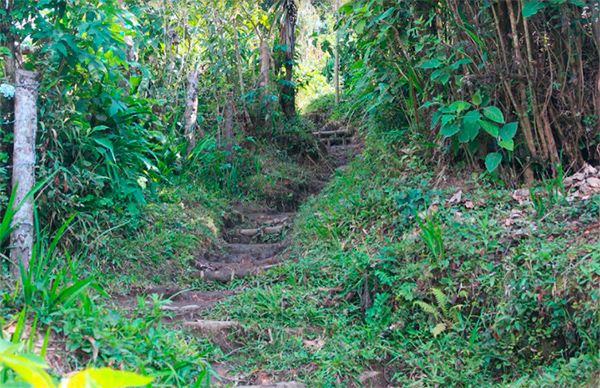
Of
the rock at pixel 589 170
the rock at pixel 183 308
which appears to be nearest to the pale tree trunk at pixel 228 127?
the rock at pixel 183 308

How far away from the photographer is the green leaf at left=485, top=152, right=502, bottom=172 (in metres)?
4.64

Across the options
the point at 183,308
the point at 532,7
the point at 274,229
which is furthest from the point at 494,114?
the point at 274,229

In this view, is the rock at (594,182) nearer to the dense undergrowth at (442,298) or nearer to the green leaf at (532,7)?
the dense undergrowth at (442,298)

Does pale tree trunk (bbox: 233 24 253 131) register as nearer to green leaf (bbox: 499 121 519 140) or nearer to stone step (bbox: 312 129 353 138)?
stone step (bbox: 312 129 353 138)

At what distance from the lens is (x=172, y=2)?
26.1 feet

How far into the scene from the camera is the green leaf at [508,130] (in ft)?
14.9

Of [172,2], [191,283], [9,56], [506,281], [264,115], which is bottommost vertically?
[191,283]

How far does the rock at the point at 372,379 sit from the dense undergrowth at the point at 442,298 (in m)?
0.05

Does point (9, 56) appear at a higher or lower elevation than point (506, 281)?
higher

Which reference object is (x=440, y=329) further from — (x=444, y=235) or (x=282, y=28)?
(x=282, y=28)

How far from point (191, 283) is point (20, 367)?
448 centimetres

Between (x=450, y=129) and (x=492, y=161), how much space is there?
41cm

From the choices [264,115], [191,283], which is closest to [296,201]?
[264,115]

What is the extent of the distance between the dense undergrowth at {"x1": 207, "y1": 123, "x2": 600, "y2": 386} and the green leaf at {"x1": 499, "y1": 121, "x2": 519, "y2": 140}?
0.42m
